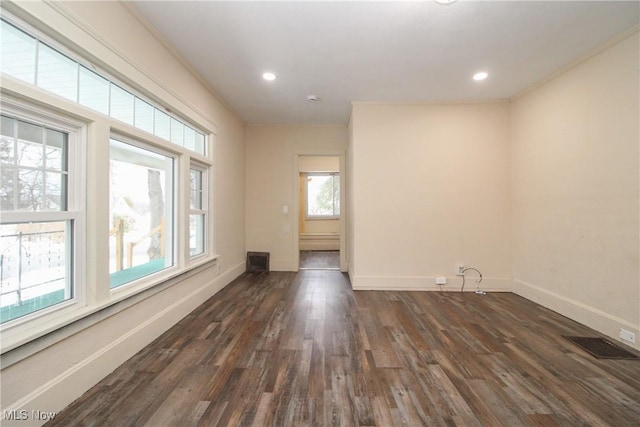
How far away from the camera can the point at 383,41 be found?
229cm

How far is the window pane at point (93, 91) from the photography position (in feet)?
5.37

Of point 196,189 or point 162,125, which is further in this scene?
point 196,189

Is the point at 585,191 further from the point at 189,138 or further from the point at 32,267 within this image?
the point at 32,267

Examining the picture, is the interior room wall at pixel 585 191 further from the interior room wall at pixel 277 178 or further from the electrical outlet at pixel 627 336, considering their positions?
the interior room wall at pixel 277 178

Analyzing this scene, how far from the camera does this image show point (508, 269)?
141 inches

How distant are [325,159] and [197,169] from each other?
457cm

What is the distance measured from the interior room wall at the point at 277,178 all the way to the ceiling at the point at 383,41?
4.41 feet

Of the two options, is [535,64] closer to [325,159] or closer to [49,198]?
[49,198]

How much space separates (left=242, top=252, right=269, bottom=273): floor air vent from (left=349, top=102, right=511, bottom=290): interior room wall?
5.81 feet

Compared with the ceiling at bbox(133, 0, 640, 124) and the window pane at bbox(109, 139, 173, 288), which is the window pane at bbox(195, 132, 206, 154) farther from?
the ceiling at bbox(133, 0, 640, 124)

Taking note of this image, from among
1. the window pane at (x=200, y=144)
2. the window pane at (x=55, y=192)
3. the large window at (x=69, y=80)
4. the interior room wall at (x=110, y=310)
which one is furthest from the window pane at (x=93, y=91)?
the window pane at (x=200, y=144)

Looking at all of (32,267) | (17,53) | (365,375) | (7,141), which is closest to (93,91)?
(17,53)

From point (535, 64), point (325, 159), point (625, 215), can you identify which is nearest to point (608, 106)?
point (535, 64)

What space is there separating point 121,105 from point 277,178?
2916 mm
